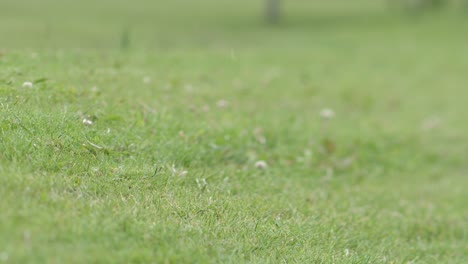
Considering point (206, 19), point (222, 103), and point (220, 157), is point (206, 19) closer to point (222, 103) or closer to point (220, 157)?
point (222, 103)

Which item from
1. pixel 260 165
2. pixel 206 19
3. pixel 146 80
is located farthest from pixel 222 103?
pixel 206 19

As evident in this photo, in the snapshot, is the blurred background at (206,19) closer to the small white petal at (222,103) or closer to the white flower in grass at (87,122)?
the small white petal at (222,103)

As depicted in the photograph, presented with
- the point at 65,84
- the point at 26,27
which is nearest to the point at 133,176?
the point at 65,84

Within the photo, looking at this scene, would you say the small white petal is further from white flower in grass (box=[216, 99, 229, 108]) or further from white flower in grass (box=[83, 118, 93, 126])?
white flower in grass (box=[83, 118, 93, 126])

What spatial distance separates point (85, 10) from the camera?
1543 centimetres

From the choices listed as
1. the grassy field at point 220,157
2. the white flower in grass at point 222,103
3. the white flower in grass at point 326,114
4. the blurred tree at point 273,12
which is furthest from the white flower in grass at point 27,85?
the blurred tree at point 273,12

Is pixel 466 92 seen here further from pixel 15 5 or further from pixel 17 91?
pixel 15 5

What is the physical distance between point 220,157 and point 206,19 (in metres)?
12.6

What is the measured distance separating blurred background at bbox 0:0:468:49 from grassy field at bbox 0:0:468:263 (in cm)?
37

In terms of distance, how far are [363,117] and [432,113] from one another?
1.88 metres

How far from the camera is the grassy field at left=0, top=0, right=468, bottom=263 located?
2.55m

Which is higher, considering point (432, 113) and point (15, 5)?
point (15, 5)

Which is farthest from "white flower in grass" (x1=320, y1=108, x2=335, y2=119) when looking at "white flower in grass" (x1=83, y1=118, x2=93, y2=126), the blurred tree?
the blurred tree

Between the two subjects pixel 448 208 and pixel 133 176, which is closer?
pixel 133 176
